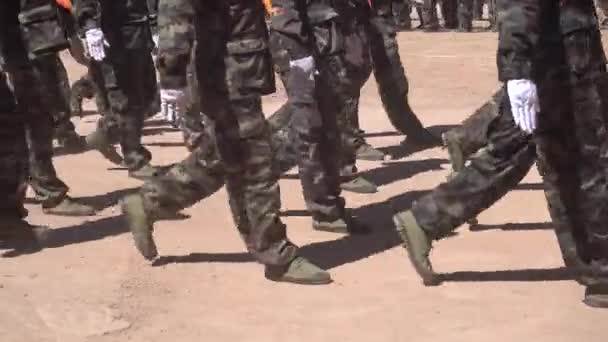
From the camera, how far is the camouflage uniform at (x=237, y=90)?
5.39m

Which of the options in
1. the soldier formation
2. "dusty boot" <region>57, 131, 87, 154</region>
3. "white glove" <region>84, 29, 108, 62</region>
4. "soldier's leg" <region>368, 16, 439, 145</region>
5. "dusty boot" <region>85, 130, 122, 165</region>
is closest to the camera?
the soldier formation

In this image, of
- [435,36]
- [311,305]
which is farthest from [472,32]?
[311,305]

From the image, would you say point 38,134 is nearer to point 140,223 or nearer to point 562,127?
point 140,223

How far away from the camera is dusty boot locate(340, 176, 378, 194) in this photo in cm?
793

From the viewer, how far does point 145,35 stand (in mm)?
8234

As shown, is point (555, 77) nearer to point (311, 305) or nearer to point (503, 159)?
point (503, 159)

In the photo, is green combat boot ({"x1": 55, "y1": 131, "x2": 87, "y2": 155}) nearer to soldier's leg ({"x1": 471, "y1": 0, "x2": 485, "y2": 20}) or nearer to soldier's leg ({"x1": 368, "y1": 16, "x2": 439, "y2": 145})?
soldier's leg ({"x1": 368, "y1": 16, "x2": 439, "y2": 145})

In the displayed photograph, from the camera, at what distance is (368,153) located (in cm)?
921

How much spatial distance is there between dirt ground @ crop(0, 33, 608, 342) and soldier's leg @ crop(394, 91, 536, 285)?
0.25m

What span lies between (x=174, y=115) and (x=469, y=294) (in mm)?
1600

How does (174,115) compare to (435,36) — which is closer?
(174,115)

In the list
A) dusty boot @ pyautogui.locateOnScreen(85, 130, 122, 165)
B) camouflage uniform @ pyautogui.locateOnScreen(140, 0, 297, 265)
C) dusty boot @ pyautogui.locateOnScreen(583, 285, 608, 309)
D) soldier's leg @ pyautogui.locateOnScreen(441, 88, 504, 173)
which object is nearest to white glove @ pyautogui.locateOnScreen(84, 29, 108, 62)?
dusty boot @ pyautogui.locateOnScreen(85, 130, 122, 165)

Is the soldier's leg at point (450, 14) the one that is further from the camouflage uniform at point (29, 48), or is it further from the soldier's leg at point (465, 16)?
the camouflage uniform at point (29, 48)

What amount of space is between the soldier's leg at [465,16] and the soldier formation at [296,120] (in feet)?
43.5
